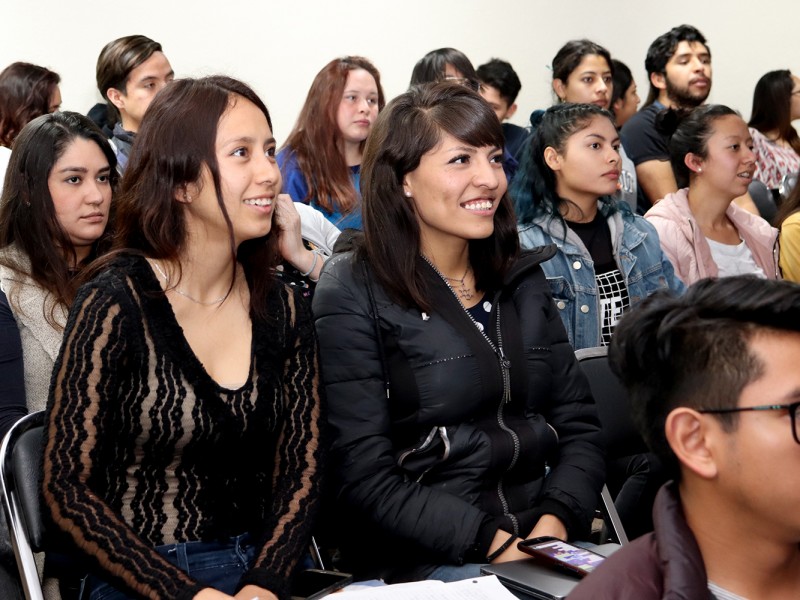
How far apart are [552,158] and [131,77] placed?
1727 mm

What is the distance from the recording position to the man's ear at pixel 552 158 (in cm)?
347

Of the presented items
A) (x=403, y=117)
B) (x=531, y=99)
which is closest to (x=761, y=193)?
(x=531, y=99)

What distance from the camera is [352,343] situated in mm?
2141

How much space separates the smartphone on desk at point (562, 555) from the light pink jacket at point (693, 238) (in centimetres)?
195

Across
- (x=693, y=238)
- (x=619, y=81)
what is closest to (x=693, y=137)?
(x=693, y=238)

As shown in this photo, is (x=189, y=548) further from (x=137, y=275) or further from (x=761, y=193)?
(x=761, y=193)

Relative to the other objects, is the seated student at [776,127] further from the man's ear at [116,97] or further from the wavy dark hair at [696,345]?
the wavy dark hair at [696,345]

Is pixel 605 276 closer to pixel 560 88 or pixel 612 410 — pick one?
pixel 612 410

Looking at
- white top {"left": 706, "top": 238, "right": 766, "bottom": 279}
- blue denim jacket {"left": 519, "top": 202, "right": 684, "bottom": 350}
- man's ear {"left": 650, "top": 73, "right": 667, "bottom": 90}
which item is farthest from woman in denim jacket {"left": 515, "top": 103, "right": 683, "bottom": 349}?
man's ear {"left": 650, "top": 73, "right": 667, "bottom": 90}

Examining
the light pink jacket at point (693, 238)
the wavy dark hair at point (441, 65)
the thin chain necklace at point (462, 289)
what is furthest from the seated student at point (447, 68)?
the thin chain necklace at point (462, 289)

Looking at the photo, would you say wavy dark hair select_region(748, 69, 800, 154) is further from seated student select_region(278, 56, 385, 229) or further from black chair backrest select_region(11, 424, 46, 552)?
black chair backrest select_region(11, 424, 46, 552)

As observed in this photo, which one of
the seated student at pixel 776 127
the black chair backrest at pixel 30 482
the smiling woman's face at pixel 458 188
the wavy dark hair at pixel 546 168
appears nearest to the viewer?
the black chair backrest at pixel 30 482

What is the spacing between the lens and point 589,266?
3.21m

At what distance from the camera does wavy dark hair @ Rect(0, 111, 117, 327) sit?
2494mm
